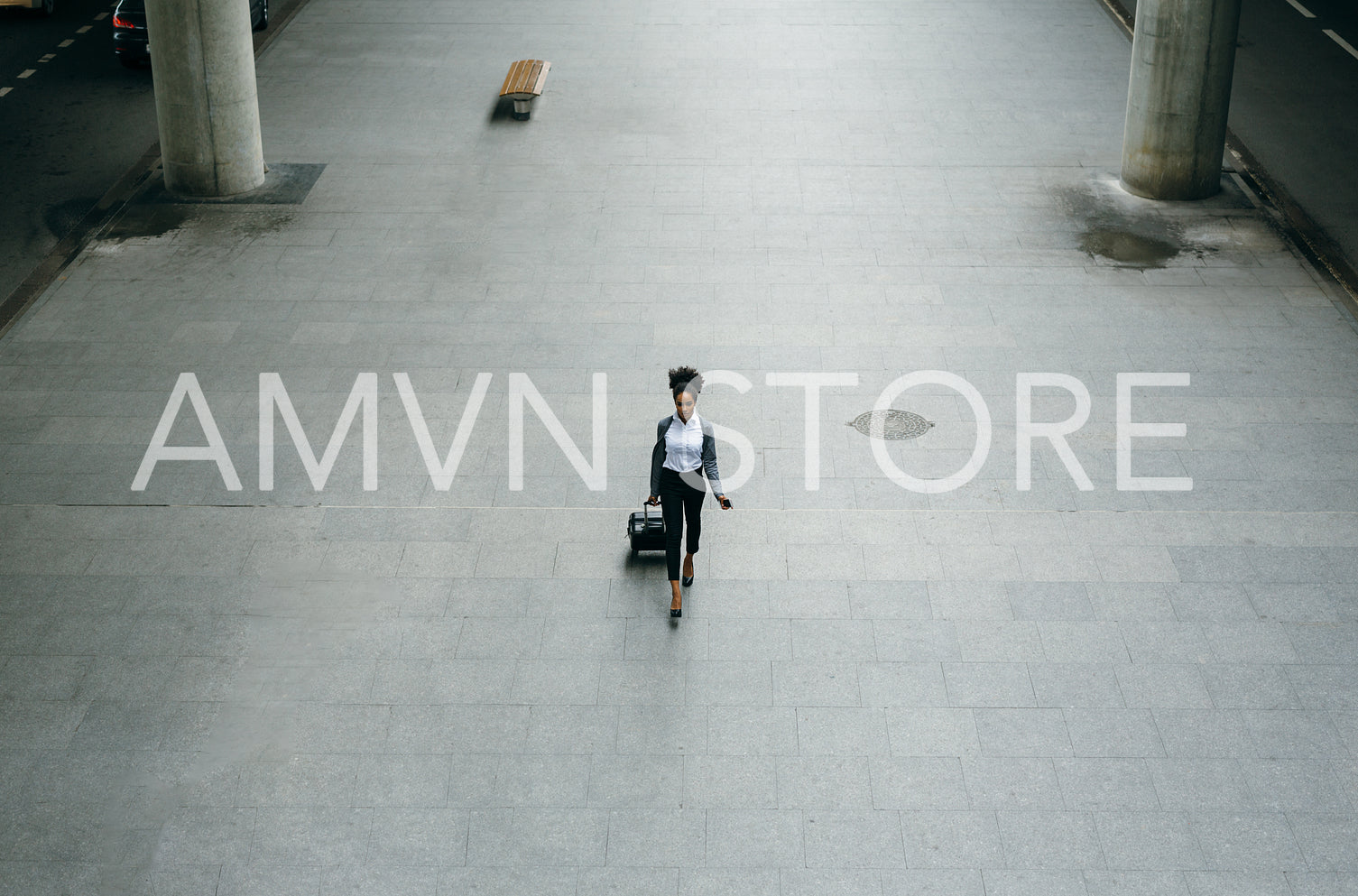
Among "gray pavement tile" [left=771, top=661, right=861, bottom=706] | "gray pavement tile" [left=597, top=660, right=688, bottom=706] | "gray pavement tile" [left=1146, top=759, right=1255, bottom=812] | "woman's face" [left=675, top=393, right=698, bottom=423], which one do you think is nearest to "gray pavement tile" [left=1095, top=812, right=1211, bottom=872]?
"gray pavement tile" [left=1146, top=759, right=1255, bottom=812]

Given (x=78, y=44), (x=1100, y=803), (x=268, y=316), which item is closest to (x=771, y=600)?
(x=1100, y=803)

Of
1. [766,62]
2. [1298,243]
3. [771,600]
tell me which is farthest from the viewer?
[766,62]

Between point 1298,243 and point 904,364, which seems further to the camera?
point 1298,243

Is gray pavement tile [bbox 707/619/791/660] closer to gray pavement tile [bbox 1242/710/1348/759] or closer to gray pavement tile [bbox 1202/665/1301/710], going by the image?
gray pavement tile [bbox 1202/665/1301/710]

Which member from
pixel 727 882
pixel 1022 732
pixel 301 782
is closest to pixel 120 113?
pixel 301 782

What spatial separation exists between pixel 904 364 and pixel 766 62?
37.3ft

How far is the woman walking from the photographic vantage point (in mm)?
9680

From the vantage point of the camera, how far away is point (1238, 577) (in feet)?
34.4

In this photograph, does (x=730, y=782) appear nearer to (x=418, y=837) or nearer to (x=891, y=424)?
(x=418, y=837)

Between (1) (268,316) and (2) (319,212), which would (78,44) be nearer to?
(2) (319,212)

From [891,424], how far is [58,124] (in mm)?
15565

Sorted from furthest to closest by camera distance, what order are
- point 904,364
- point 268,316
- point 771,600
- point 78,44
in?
point 78,44
point 268,316
point 904,364
point 771,600

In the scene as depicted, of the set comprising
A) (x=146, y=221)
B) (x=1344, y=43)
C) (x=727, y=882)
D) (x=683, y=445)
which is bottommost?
(x=727, y=882)

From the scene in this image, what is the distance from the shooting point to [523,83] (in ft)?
69.5
